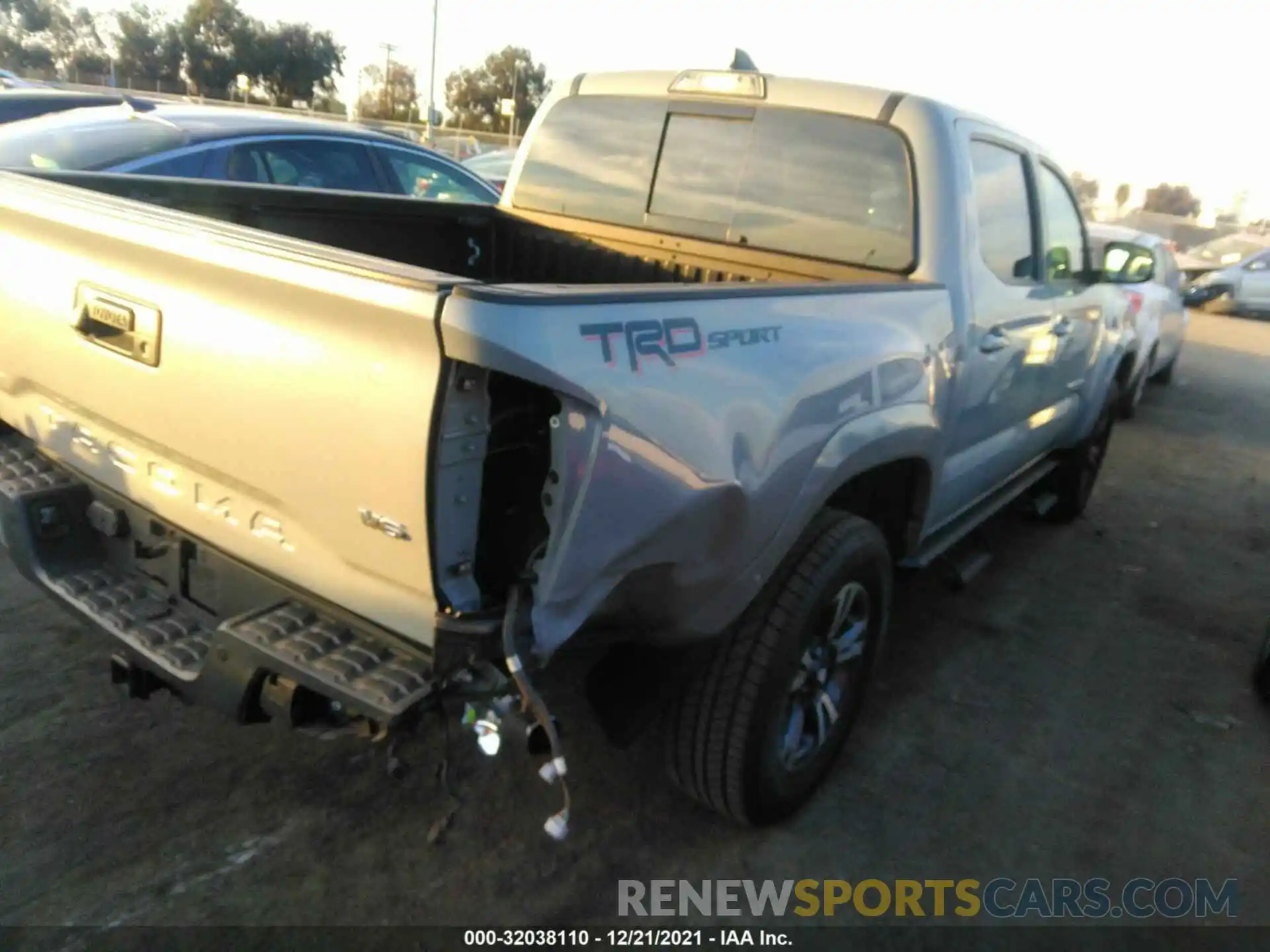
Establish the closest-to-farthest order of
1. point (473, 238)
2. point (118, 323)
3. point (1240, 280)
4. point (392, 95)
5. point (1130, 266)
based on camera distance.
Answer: point (118, 323), point (473, 238), point (1130, 266), point (1240, 280), point (392, 95)

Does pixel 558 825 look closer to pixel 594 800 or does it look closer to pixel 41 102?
pixel 594 800

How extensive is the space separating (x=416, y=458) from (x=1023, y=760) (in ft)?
8.45

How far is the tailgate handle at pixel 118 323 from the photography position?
2303mm

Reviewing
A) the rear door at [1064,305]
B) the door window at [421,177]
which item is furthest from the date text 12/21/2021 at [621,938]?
the door window at [421,177]

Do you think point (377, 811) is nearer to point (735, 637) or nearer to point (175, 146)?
point (735, 637)

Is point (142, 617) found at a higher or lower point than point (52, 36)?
lower

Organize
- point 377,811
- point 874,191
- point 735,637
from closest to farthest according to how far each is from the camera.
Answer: point 735,637 → point 377,811 → point 874,191

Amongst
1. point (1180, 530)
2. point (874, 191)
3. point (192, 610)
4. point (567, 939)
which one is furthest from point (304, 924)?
point (1180, 530)

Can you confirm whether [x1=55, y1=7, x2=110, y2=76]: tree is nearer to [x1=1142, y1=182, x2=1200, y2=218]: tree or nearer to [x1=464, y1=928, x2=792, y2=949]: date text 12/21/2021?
[x1=1142, y1=182, x2=1200, y2=218]: tree

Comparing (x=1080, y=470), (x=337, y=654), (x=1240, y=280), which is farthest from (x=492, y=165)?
(x=1240, y=280)

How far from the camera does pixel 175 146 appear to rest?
5.95m

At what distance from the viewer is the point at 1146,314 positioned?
849cm

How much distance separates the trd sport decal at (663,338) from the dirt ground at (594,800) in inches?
30.6

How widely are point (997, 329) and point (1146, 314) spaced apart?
573cm
